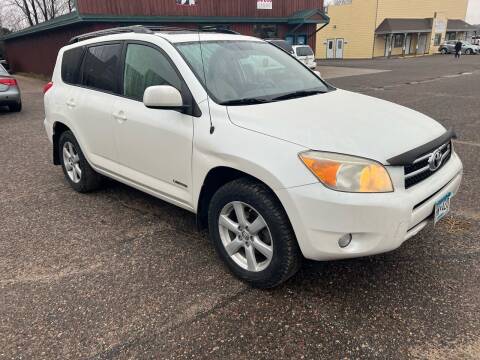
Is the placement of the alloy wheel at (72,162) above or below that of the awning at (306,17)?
below

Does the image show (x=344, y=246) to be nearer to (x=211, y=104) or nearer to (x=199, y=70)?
(x=211, y=104)

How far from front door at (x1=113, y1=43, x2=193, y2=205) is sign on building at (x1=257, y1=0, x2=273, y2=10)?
2063 cm

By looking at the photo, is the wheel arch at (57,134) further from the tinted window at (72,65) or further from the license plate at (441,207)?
the license plate at (441,207)

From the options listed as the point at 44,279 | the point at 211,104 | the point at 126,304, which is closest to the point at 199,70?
the point at 211,104

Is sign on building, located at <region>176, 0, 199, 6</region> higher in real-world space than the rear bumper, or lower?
higher

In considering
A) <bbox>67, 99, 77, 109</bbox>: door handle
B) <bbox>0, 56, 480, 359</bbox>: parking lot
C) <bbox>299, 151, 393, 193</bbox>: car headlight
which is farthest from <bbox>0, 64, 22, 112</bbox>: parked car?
<bbox>299, 151, 393, 193</bbox>: car headlight

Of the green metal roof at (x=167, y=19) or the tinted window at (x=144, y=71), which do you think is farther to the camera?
the green metal roof at (x=167, y=19)

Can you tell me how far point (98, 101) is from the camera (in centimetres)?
389

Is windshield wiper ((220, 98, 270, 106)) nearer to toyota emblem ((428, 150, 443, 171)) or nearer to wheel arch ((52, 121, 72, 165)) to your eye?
toyota emblem ((428, 150, 443, 171))

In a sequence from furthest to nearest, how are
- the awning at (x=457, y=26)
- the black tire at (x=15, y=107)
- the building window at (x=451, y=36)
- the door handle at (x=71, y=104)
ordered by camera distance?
1. the building window at (x=451, y=36)
2. the awning at (x=457, y=26)
3. the black tire at (x=15, y=107)
4. the door handle at (x=71, y=104)

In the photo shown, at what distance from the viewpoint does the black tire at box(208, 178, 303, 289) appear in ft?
8.29

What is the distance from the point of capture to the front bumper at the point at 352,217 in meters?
2.30

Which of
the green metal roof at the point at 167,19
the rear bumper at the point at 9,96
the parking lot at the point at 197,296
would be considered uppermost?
the green metal roof at the point at 167,19

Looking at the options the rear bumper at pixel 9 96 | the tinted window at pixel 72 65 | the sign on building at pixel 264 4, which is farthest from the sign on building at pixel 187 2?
the tinted window at pixel 72 65
